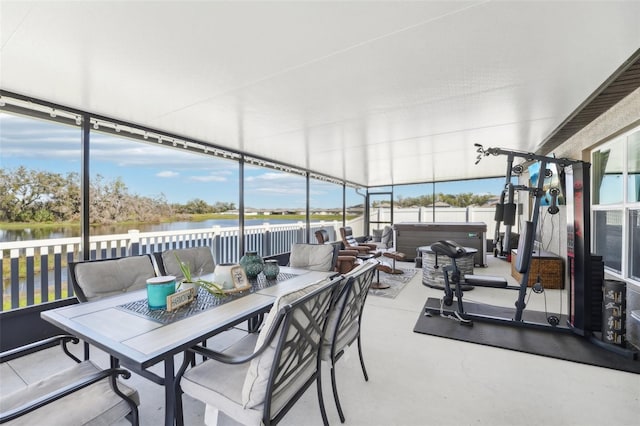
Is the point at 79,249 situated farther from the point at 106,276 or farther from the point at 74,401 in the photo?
the point at 74,401

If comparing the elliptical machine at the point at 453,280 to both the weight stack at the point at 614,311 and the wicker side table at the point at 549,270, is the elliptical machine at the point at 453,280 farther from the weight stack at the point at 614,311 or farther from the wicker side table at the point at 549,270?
the wicker side table at the point at 549,270

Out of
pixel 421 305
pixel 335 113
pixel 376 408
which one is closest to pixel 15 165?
pixel 335 113

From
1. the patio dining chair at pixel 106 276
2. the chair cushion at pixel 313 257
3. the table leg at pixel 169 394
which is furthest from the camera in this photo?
the chair cushion at pixel 313 257

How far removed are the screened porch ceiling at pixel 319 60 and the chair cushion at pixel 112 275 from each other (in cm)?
150

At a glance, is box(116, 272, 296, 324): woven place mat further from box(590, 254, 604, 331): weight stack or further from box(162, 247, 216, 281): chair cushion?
box(590, 254, 604, 331): weight stack

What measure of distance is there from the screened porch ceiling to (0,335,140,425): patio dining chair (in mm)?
1809

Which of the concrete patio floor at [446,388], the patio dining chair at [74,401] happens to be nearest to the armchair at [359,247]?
the concrete patio floor at [446,388]

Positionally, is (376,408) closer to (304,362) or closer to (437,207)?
(304,362)

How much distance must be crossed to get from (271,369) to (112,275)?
68.2 inches

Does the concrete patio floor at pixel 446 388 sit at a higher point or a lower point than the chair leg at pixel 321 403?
lower

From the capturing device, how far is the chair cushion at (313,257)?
300 centimetres

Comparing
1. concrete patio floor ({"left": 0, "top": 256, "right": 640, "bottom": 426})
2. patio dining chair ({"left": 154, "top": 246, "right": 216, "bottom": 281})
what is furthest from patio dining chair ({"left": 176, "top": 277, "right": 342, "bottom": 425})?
patio dining chair ({"left": 154, "top": 246, "right": 216, "bottom": 281})

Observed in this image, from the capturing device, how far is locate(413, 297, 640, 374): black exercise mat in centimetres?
229

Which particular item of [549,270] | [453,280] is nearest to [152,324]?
[453,280]
